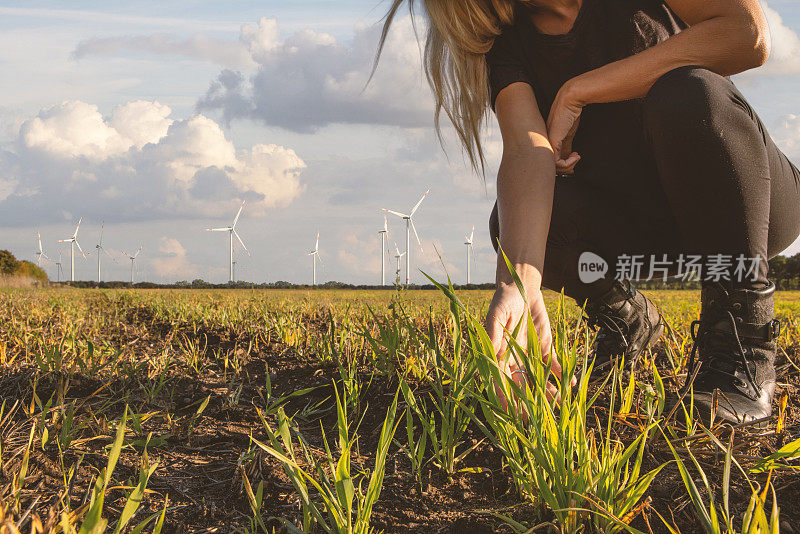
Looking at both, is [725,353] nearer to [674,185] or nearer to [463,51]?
[674,185]

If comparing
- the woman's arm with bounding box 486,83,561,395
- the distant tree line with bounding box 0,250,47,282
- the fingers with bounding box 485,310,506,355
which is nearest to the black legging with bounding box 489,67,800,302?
the woman's arm with bounding box 486,83,561,395

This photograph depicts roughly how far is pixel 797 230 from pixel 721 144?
37.2 inches

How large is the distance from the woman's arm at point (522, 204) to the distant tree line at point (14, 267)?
40936 millimetres

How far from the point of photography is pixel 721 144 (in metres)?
2.07

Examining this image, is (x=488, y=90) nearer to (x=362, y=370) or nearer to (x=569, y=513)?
(x=362, y=370)

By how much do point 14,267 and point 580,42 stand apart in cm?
4555

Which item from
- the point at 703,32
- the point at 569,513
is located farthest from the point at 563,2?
the point at 569,513

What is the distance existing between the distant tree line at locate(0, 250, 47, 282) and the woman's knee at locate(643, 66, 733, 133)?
136 feet

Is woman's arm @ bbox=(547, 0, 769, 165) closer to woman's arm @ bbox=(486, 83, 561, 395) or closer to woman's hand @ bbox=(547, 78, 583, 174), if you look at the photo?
woman's hand @ bbox=(547, 78, 583, 174)

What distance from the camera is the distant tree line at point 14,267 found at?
3862 cm

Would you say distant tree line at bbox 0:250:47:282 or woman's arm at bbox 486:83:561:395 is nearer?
woman's arm at bbox 486:83:561:395

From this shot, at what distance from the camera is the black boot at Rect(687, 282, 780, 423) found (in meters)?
2.06

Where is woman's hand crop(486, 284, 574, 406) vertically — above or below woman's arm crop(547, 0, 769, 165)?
below

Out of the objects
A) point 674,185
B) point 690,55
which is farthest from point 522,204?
point 690,55
